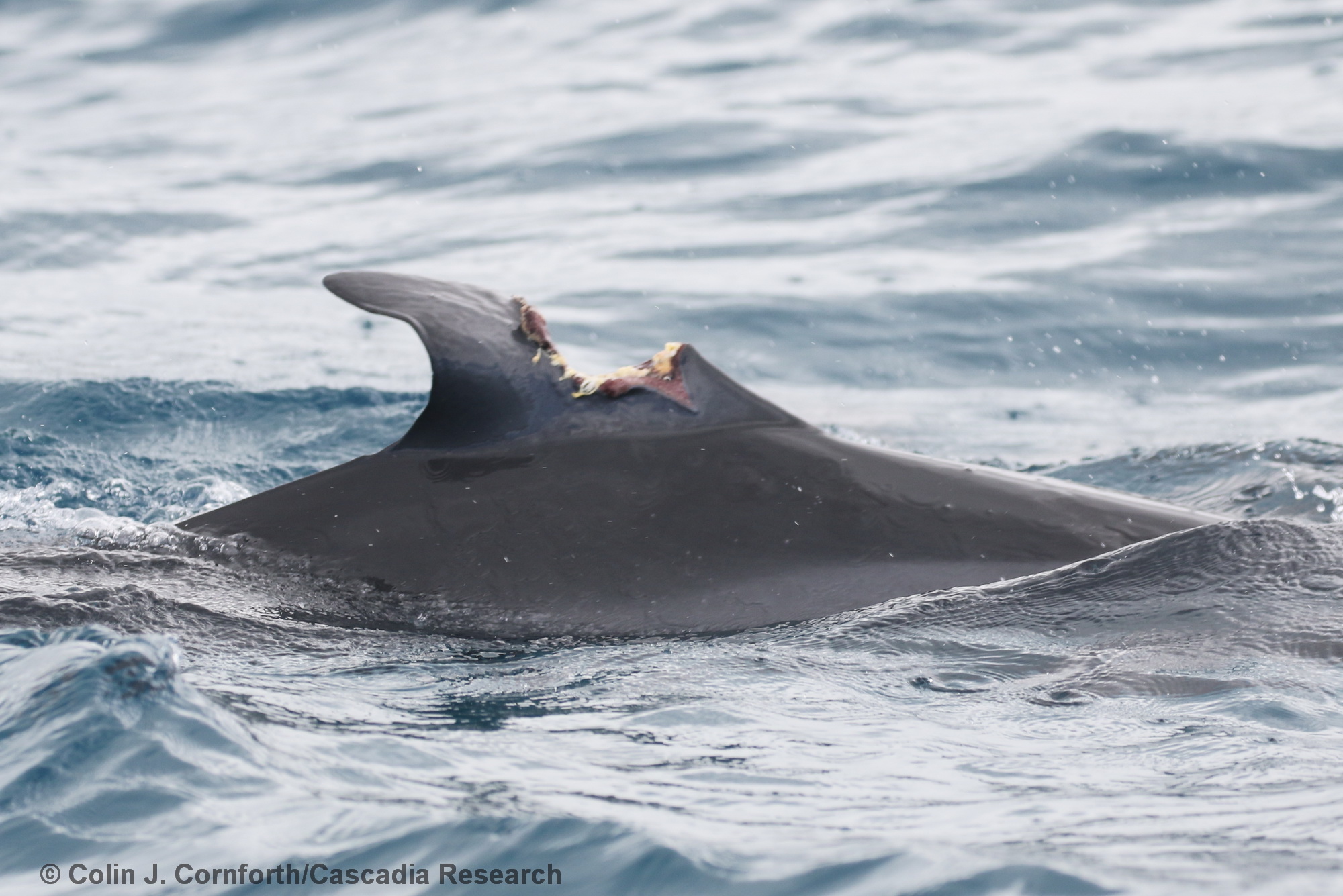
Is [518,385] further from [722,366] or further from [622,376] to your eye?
[722,366]

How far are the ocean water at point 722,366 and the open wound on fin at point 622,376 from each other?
2.94ft

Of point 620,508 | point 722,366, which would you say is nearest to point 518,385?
point 620,508

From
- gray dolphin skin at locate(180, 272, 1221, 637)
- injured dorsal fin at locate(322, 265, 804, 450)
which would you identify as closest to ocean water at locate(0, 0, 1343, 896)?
gray dolphin skin at locate(180, 272, 1221, 637)

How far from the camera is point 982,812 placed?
357 centimetres

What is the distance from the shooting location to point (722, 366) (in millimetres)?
11539

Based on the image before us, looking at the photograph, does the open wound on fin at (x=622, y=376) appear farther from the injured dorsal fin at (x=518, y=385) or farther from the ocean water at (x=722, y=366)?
the ocean water at (x=722, y=366)

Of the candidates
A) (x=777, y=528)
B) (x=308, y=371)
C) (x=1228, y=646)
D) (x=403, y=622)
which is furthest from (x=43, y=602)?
(x=308, y=371)

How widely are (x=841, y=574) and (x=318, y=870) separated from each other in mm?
2110

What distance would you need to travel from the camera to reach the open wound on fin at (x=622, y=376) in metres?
5.05

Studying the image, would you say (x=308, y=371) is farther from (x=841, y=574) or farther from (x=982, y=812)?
(x=982, y=812)

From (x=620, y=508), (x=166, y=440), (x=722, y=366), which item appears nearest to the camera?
(x=620, y=508)

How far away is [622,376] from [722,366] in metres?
6.51

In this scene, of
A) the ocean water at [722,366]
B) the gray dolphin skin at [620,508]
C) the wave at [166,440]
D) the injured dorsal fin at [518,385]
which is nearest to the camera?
the ocean water at [722,366]

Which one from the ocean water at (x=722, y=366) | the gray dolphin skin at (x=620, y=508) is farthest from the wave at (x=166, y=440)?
the gray dolphin skin at (x=620, y=508)
